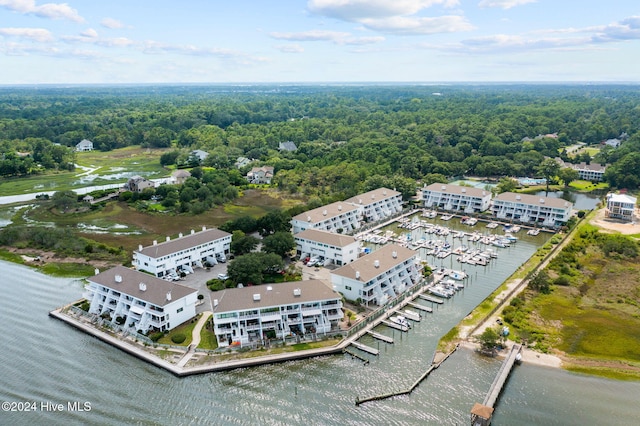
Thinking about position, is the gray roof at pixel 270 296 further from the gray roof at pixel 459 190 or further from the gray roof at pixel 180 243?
the gray roof at pixel 459 190

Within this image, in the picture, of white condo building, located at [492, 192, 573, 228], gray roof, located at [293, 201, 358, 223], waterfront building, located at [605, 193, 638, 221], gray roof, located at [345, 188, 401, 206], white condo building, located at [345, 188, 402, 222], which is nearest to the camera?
gray roof, located at [293, 201, 358, 223]

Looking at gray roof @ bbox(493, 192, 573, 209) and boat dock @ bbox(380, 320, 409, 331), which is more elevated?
gray roof @ bbox(493, 192, 573, 209)

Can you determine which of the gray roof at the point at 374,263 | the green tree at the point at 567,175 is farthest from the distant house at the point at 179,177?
the green tree at the point at 567,175

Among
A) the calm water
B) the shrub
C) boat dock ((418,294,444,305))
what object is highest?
the shrub

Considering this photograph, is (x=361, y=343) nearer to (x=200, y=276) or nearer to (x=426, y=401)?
(x=426, y=401)

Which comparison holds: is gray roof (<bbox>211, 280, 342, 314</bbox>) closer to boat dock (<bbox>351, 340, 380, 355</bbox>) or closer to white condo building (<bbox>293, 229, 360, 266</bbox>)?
boat dock (<bbox>351, 340, 380, 355</bbox>)

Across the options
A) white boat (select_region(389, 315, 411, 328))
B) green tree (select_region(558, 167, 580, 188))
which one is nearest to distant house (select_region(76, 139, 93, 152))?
green tree (select_region(558, 167, 580, 188))

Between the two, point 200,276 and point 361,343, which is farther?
point 200,276

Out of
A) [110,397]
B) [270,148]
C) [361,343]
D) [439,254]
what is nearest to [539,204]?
[439,254]
